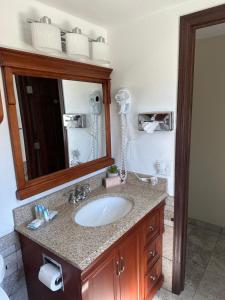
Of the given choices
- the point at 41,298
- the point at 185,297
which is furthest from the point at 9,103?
the point at 185,297

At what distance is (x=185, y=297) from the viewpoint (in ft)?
5.81

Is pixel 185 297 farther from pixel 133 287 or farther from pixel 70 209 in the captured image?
pixel 70 209

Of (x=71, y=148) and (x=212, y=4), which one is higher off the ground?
(x=212, y=4)

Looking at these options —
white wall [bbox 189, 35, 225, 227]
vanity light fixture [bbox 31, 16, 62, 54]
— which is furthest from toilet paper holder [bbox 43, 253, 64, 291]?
white wall [bbox 189, 35, 225, 227]

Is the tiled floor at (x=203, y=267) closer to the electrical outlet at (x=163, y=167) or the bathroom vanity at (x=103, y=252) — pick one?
the bathroom vanity at (x=103, y=252)

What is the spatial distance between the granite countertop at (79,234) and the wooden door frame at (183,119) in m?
0.22

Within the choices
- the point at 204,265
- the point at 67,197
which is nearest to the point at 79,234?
the point at 67,197

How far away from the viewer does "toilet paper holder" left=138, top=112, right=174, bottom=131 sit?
5.06 ft

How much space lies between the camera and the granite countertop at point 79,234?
105 centimetres

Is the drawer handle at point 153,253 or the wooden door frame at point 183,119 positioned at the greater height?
the wooden door frame at point 183,119

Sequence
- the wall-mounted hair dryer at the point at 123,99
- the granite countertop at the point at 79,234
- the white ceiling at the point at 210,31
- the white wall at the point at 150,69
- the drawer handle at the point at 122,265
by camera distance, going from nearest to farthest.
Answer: the granite countertop at the point at 79,234
the drawer handle at the point at 122,265
the white wall at the point at 150,69
the wall-mounted hair dryer at the point at 123,99
the white ceiling at the point at 210,31

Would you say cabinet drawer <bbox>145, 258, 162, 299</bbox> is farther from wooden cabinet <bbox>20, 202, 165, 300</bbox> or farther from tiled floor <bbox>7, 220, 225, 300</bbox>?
tiled floor <bbox>7, 220, 225, 300</bbox>

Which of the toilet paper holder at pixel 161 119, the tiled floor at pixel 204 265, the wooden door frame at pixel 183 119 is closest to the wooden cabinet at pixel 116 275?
the wooden door frame at pixel 183 119

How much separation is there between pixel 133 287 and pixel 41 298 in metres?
0.60
